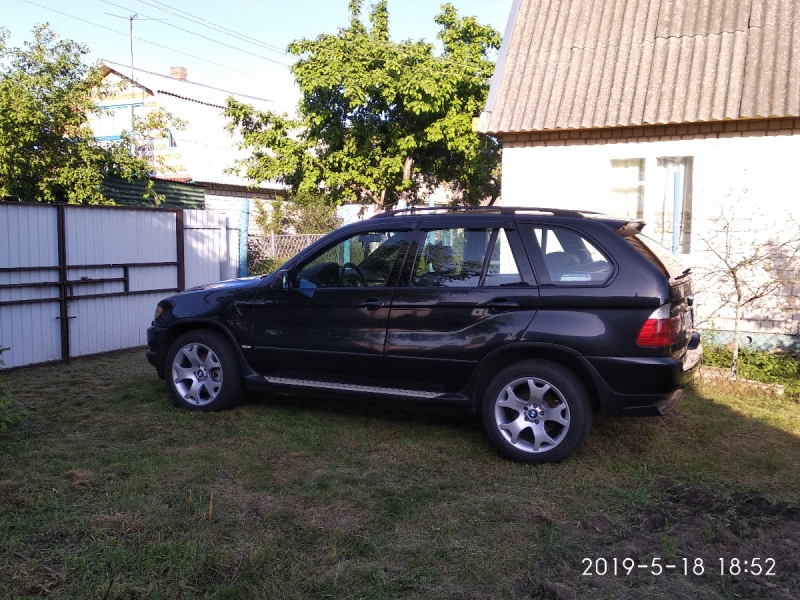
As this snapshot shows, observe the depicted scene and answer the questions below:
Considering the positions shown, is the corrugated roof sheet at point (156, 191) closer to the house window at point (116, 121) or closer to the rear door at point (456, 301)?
the house window at point (116, 121)

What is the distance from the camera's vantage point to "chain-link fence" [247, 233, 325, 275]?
15.4 m

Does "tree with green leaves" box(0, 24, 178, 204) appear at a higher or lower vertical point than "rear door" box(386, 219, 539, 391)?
higher

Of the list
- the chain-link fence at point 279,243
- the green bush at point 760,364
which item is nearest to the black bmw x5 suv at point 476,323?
the green bush at point 760,364

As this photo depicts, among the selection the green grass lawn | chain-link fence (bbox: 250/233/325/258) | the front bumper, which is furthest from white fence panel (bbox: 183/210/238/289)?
the green grass lawn

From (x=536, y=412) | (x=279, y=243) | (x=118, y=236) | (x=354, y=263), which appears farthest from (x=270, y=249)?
(x=536, y=412)

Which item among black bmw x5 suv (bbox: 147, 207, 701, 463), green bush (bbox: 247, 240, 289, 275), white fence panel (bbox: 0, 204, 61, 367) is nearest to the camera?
black bmw x5 suv (bbox: 147, 207, 701, 463)

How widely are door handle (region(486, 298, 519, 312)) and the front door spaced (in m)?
0.84

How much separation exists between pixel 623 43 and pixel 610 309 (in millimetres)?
6424

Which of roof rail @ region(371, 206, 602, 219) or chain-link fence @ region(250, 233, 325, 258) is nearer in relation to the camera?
roof rail @ region(371, 206, 602, 219)

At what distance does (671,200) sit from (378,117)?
9262mm

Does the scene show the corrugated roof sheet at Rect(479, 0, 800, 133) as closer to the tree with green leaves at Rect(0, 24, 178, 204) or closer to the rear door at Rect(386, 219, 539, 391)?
the rear door at Rect(386, 219, 539, 391)

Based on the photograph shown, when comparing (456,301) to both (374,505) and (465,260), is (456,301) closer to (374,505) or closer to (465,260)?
(465,260)

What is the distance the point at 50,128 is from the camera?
12953mm

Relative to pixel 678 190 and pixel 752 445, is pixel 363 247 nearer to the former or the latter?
pixel 752 445
